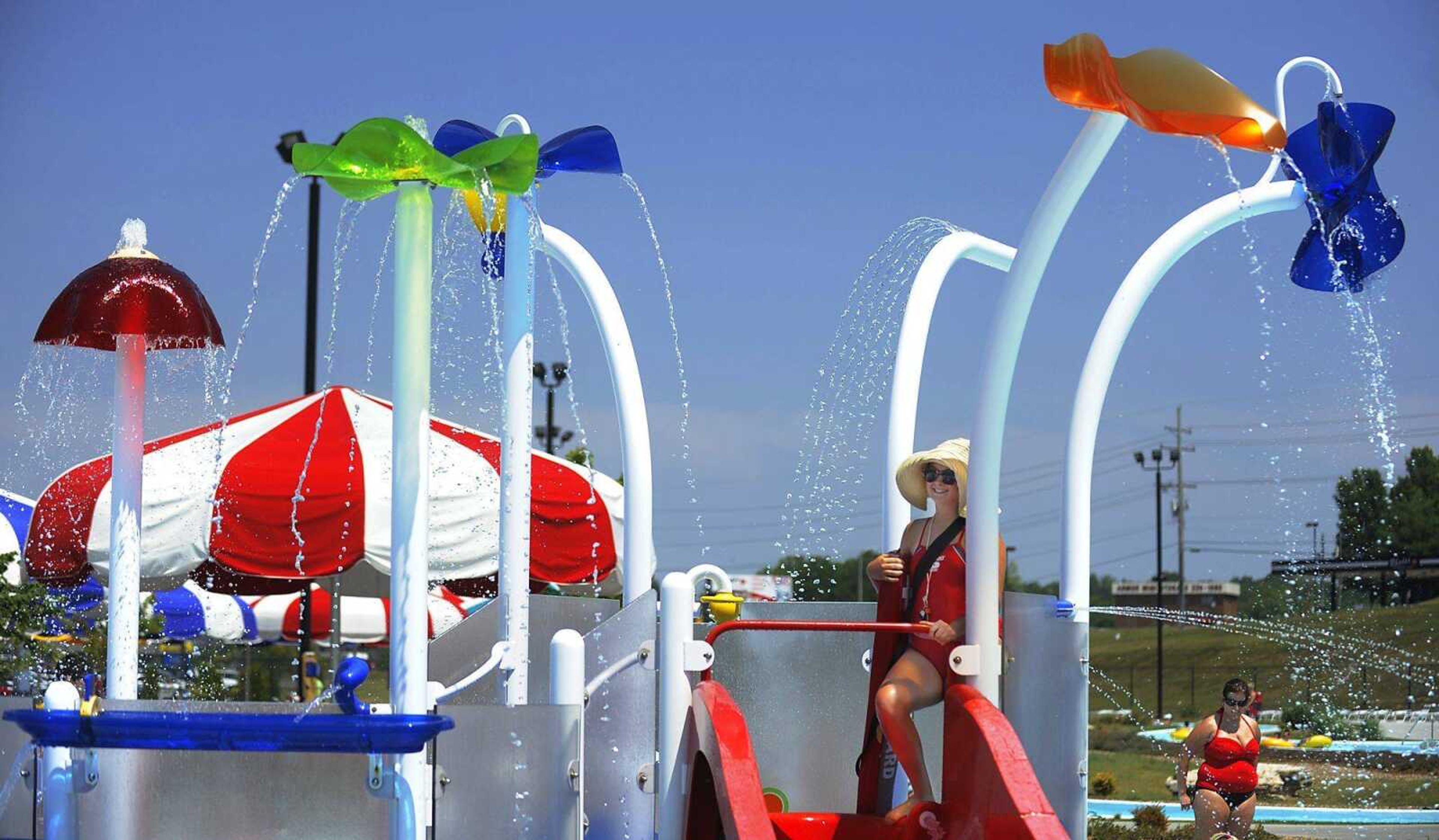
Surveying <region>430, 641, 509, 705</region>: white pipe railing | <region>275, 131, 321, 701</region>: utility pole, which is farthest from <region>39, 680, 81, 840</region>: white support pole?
<region>275, 131, 321, 701</region>: utility pole

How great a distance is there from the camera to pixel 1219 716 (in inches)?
366

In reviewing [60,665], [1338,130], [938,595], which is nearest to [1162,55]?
[1338,130]

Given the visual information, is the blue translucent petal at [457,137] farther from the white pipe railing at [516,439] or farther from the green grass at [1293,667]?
the green grass at [1293,667]

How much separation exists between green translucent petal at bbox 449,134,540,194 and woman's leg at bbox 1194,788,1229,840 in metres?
5.22

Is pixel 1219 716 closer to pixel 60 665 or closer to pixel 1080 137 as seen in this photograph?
pixel 1080 137

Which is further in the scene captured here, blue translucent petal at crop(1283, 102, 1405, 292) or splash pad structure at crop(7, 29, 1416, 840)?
blue translucent petal at crop(1283, 102, 1405, 292)

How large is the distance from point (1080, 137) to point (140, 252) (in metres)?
4.53

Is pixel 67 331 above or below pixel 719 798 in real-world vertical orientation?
above

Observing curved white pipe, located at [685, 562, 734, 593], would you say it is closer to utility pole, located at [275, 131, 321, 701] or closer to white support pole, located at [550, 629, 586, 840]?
white support pole, located at [550, 629, 586, 840]

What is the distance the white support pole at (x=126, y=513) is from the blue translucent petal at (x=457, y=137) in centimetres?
170

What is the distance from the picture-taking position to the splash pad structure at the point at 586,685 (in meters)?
5.33

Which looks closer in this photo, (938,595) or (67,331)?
(938,595)

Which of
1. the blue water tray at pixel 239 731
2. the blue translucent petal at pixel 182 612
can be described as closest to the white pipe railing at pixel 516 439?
the blue water tray at pixel 239 731

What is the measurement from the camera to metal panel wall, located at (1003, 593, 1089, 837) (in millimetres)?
6332
